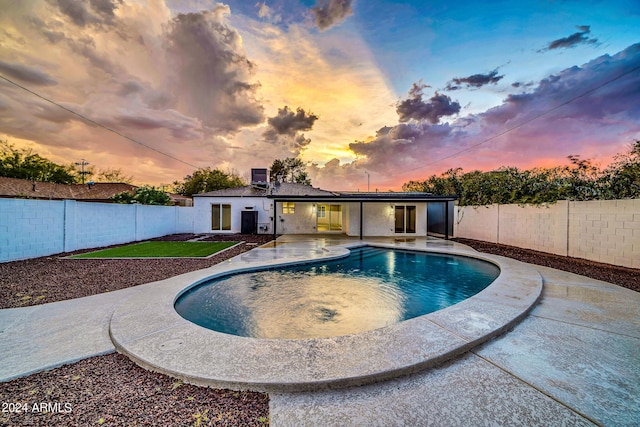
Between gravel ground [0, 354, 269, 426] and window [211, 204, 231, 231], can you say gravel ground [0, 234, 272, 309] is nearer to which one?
gravel ground [0, 354, 269, 426]

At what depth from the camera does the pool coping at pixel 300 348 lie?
227cm

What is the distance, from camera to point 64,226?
9266 millimetres

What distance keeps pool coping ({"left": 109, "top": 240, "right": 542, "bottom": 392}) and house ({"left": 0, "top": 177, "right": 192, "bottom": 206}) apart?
725 inches

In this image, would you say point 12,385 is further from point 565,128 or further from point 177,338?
point 565,128

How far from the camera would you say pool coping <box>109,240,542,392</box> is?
227cm

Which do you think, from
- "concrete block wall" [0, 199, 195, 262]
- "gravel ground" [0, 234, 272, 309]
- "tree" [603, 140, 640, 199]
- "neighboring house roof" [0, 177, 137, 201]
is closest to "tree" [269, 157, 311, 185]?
"neighboring house roof" [0, 177, 137, 201]

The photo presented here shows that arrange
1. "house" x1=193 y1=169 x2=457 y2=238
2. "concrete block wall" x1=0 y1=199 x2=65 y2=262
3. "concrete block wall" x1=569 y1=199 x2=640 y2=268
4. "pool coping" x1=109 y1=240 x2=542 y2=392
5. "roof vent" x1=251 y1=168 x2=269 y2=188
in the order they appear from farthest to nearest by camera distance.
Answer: "roof vent" x1=251 y1=168 x2=269 y2=188, "house" x1=193 y1=169 x2=457 y2=238, "concrete block wall" x1=0 y1=199 x2=65 y2=262, "concrete block wall" x1=569 y1=199 x2=640 y2=268, "pool coping" x1=109 y1=240 x2=542 y2=392

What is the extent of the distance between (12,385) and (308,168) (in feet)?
127

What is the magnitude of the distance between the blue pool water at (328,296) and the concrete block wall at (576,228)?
2989mm

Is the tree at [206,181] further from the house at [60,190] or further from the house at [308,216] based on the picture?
the house at [308,216]

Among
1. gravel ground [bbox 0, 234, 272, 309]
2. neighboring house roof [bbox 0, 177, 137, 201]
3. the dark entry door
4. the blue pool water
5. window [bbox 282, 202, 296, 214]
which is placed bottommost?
the blue pool water

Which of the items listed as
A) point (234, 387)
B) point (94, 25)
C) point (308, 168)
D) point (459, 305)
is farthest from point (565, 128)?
point (308, 168)

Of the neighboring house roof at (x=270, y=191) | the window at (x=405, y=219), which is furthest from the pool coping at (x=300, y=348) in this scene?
the neighboring house roof at (x=270, y=191)

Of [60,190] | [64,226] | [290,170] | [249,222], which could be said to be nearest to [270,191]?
[249,222]
